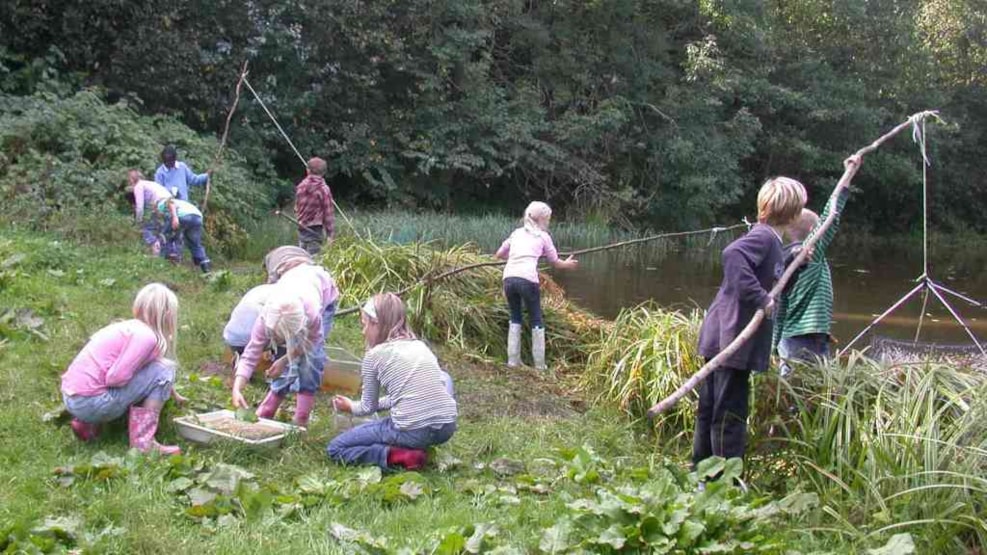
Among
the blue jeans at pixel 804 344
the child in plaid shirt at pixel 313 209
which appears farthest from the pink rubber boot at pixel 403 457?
the child in plaid shirt at pixel 313 209

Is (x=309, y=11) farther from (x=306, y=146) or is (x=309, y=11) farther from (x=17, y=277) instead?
(x=17, y=277)

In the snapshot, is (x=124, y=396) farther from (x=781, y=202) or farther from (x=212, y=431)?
(x=781, y=202)

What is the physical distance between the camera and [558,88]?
2745 centimetres

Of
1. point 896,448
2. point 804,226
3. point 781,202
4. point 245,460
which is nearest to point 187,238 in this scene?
point 245,460

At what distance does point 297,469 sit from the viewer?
541 centimetres

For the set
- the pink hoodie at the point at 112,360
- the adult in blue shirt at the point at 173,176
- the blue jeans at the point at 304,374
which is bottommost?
the blue jeans at the point at 304,374

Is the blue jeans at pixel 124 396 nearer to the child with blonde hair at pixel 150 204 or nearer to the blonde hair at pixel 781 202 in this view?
the blonde hair at pixel 781 202

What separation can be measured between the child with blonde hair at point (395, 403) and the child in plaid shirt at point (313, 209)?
677 centimetres

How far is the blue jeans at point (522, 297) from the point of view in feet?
30.3

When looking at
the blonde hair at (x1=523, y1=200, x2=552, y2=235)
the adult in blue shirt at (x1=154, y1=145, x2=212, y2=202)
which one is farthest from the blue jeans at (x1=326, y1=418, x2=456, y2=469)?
the adult in blue shirt at (x1=154, y1=145, x2=212, y2=202)

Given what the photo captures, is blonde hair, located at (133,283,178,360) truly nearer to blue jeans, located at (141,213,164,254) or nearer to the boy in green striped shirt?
the boy in green striped shirt

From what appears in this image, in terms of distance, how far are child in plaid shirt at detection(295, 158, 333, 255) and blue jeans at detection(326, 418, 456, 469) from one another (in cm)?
692

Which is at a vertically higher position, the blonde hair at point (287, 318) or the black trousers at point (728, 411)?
the blonde hair at point (287, 318)

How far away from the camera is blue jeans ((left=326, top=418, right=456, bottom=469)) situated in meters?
5.54
